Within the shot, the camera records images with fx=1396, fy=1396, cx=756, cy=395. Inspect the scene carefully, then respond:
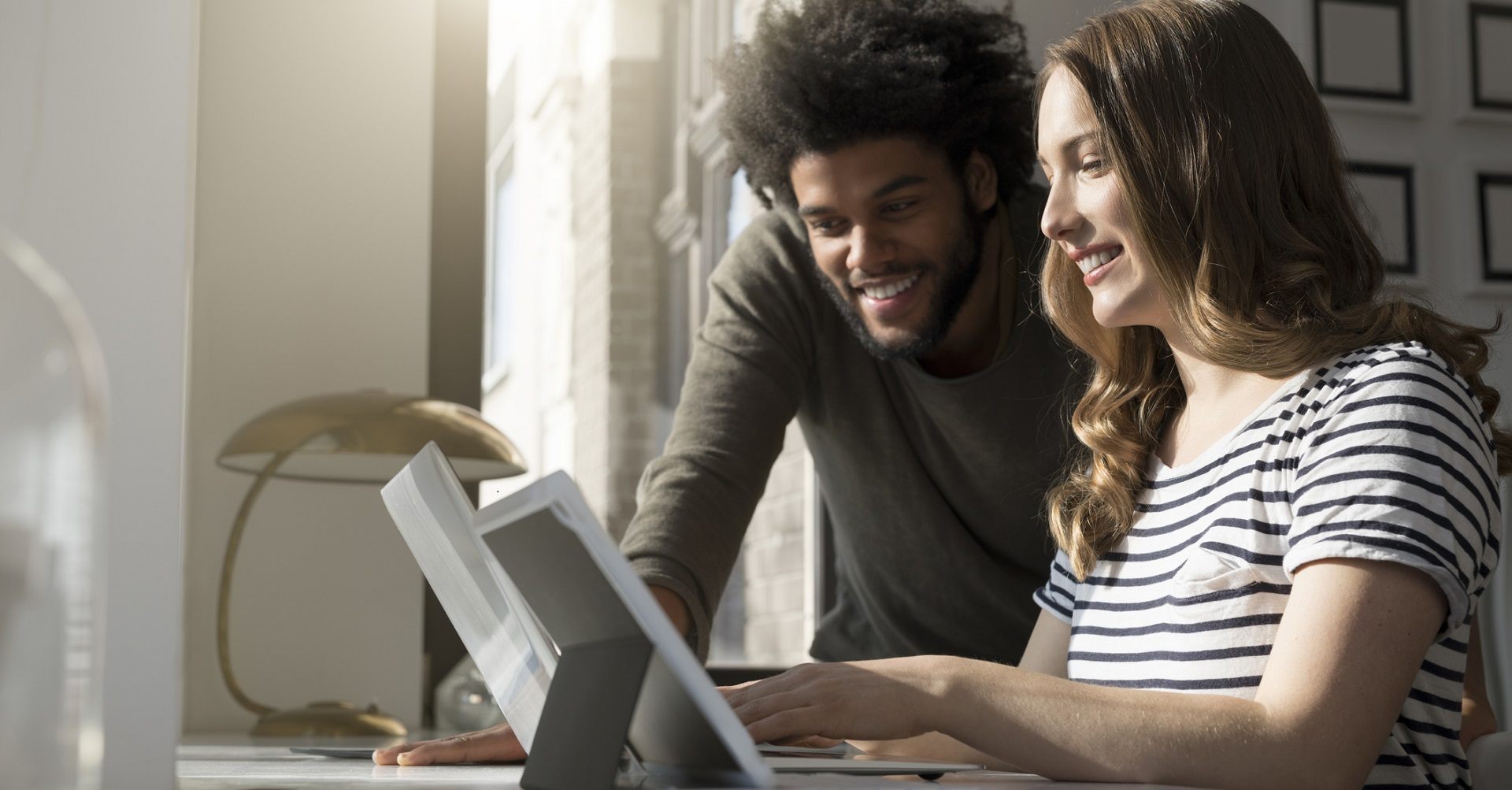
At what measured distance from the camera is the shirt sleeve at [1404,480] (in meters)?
0.93

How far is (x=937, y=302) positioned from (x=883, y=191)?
0.53 ft

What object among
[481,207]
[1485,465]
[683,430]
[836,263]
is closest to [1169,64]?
[1485,465]

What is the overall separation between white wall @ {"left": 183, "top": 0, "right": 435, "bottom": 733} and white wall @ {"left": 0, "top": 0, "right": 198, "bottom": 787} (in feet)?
6.16

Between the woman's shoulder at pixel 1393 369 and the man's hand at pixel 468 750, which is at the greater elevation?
the woman's shoulder at pixel 1393 369

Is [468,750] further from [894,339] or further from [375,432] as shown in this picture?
[375,432]

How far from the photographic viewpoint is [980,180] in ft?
6.43

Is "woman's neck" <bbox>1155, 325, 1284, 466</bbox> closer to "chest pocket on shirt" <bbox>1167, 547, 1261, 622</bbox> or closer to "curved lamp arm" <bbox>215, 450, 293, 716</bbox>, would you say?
"chest pocket on shirt" <bbox>1167, 547, 1261, 622</bbox>

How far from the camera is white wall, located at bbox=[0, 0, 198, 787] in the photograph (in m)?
0.54

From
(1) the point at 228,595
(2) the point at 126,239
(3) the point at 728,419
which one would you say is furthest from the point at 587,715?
(1) the point at 228,595

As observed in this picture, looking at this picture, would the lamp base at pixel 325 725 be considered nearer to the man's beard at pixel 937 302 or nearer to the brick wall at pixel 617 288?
the man's beard at pixel 937 302

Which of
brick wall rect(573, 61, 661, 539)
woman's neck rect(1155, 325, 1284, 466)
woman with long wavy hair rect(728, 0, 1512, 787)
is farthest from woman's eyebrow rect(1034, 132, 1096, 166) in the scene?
brick wall rect(573, 61, 661, 539)

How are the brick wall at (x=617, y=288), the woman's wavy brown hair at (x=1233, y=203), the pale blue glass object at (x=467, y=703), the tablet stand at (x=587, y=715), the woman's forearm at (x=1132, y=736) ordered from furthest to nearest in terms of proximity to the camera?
the brick wall at (x=617, y=288), the pale blue glass object at (x=467, y=703), the woman's wavy brown hair at (x=1233, y=203), the woman's forearm at (x=1132, y=736), the tablet stand at (x=587, y=715)

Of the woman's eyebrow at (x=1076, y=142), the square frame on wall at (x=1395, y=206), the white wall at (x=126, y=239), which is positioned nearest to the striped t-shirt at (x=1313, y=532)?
the woman's eyebrow at (x=1076, y=142)

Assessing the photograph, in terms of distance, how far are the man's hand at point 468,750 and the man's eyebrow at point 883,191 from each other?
3.07 ft
